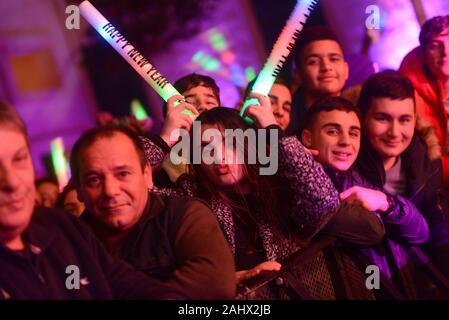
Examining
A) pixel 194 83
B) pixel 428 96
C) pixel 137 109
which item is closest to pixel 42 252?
pixel 194 83

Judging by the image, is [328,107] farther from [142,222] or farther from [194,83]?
[142,222]

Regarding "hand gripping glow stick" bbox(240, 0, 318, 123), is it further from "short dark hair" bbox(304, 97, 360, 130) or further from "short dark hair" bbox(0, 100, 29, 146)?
"short dark hair" bbox(0, 100, 29, 146)

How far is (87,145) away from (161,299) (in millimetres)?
384

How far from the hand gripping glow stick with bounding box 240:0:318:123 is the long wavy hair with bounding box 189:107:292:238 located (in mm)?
74

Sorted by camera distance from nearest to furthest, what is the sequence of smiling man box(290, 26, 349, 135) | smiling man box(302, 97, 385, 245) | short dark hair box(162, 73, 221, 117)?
smiling man box(302, 97, 385, 245)
short dark hair box(162, 73, 221, 117)
smiling man box(290, 26, 349, 135)

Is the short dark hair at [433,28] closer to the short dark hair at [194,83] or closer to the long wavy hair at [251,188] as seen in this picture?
the short dark hair at [194,83]

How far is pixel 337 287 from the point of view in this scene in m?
1.60

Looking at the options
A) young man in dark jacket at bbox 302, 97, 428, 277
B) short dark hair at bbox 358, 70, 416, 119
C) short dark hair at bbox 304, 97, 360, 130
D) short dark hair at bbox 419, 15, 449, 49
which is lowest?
young man in dark jacket at bbox 302, 97, 428, 277

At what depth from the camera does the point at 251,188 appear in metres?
1.71

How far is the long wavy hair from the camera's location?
166cm

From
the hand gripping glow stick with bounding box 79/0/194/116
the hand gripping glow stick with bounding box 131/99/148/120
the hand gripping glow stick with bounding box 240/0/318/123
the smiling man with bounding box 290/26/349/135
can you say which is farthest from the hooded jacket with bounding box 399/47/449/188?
the hand gripping glow stick with bounding box 131/99/148/120

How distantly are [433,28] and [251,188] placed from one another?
963 mm

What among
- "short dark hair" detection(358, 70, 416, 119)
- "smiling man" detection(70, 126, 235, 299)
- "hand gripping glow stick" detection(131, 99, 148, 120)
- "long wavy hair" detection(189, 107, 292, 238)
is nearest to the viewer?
"smiling man" detection(70, 126, 235, 299)
